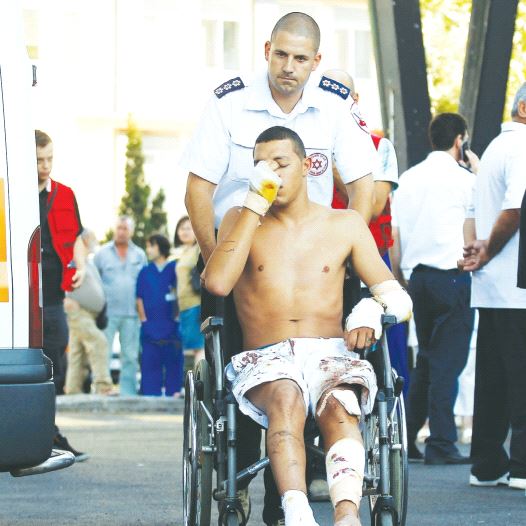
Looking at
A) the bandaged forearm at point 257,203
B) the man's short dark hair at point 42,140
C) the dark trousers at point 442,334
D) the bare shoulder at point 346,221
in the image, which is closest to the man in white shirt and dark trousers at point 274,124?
the bare shoulder at point 346,221

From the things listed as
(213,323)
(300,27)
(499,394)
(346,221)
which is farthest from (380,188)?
(213,323)

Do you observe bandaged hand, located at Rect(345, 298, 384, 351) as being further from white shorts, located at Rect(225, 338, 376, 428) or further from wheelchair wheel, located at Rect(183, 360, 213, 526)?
wheelchair wheel, located at Rect(183, 360, 213, 526)

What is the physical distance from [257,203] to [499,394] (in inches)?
129

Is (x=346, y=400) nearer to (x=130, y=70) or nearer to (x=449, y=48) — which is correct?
(x=449, y=48)

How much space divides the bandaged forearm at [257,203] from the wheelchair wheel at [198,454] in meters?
0.63

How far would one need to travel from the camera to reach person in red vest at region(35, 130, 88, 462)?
10.1 metres

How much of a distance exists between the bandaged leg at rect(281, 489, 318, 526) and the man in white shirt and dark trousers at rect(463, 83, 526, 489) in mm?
3328

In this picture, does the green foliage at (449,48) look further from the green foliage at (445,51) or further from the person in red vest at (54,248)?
the person in red vest at (54,248)

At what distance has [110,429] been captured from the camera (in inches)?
550

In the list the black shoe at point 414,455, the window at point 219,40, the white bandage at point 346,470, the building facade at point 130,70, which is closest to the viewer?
the white bandage at point 346,470

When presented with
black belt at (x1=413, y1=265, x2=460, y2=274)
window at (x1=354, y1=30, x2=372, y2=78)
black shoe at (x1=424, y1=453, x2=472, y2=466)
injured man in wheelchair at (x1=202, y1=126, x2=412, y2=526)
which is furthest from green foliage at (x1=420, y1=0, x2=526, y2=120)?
injured man in wheelchair at (x1=202, y1=126, x2=412, y2=526)

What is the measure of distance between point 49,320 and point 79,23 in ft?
107

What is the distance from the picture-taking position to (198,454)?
6348 millimetres

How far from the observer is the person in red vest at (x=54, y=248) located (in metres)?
10.1
